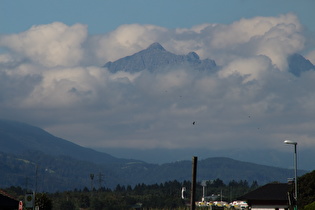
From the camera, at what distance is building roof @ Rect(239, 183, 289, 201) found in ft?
351

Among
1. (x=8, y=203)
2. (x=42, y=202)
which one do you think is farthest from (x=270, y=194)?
(x=8, y=203)

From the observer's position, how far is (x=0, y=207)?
66.1 meters

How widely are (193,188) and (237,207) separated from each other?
125 m

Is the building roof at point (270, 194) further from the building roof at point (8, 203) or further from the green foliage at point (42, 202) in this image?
the building roof at point (8, 203)

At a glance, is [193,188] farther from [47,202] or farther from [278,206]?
[278,206]

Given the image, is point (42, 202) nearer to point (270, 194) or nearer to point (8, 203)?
point (8, 203)

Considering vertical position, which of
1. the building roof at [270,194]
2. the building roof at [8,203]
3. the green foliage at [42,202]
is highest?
the building roof at [270,194]

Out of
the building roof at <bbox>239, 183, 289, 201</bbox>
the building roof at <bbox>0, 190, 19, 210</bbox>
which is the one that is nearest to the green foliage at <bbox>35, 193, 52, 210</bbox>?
the building roof at <bbox>0, 190, 19, 210</bbox>

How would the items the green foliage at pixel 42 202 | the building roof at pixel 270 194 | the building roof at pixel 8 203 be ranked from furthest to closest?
the building roof at pixel 270 194
the green foliage at pixel 42 202
the building roof at pixel 8 203

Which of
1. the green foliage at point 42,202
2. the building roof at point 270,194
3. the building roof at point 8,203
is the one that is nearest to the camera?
the building roof at point 8,203

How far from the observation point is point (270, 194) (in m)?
108

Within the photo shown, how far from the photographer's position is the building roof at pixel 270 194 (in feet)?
351

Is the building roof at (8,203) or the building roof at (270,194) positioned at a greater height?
the building roof at (270,194)

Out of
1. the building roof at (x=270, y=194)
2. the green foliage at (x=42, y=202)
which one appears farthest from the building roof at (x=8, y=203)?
the building roof at (x=270, y=194)
